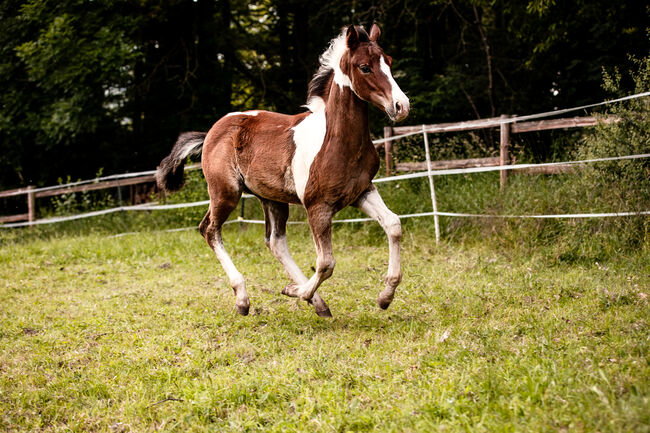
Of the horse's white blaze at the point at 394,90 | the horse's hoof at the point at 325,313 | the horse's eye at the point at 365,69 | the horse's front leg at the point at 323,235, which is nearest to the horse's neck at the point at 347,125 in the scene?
the horse's eye at the point at 365,69

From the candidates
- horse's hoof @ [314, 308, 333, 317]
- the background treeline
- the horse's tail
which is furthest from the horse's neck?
A: the background treeline

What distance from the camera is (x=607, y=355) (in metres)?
2.97

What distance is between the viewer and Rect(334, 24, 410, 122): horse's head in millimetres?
3898

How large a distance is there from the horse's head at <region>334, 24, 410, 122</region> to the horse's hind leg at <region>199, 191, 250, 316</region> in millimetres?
1666

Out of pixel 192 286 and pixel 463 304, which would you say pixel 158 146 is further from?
pixel 463 304

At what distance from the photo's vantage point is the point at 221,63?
51.9 feet

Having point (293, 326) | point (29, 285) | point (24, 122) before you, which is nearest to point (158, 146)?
point (24, 122)

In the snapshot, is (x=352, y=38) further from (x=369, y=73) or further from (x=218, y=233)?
(x=218, y=233)

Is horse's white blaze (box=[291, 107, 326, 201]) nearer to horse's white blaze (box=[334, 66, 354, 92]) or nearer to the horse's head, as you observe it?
horse's white blaze (box=[334, 66, 354, 92])

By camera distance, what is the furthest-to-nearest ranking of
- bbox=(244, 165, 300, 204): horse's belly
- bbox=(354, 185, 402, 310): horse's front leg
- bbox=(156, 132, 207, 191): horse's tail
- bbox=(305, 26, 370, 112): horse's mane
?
bbox=(156, 132, 207, 191): horse's tail < bbox=(244, 165, 300, 204): horse's belly < bbox=(305, 26, 370, 112): horse's mane < bbox=(354, 185, 402, 310): horse's front leg

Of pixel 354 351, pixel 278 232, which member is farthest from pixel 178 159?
pixel 354 351

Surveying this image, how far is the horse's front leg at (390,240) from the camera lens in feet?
13.9

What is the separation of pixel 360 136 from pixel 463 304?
1.71m

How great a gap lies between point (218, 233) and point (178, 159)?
1073 mm
